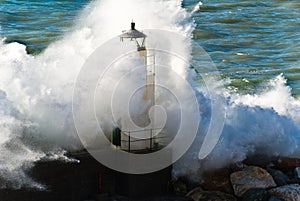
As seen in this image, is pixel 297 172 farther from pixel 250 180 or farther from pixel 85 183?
pixel 85 183

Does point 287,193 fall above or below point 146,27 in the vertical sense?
below

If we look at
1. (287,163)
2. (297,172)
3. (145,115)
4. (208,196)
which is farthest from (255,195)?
(145,115)

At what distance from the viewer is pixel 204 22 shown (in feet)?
83.1

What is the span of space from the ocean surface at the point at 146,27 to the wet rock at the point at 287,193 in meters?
1.16

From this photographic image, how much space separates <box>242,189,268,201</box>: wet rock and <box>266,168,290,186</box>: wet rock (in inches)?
23.4

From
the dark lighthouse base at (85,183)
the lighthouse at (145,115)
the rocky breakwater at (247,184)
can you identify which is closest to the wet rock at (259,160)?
the rocky breakwater at (247,184)

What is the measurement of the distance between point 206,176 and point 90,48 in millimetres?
3813

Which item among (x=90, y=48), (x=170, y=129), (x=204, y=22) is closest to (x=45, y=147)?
(x=170, y=129)

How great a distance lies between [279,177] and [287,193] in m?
0.71

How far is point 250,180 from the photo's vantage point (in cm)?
1077

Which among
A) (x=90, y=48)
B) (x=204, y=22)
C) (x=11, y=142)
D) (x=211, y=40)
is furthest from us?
(x=204, y=22)

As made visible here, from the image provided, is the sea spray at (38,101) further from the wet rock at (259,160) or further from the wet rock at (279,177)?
the wet rock at (279,177)

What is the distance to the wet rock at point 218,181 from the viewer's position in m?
10.9

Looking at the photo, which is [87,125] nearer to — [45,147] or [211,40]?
[45,147]
